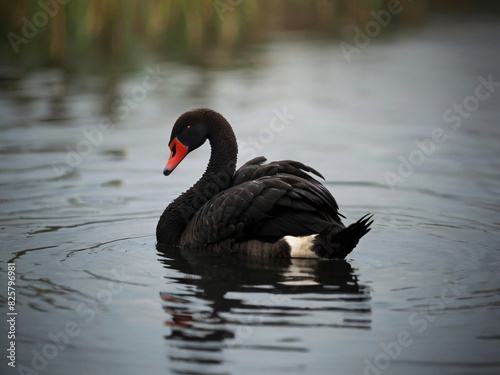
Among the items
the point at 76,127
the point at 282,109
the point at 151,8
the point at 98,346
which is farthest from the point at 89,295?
the point at 151,8

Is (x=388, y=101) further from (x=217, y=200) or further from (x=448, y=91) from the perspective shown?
(x=217, y=200)

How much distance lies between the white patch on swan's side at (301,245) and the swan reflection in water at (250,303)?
0.20 ft

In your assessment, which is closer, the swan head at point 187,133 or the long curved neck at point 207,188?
the long curved neck at point 207,188

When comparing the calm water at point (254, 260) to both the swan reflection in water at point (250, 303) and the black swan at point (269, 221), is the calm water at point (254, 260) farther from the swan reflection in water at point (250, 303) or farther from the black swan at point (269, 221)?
the black swan at point (269, 221)

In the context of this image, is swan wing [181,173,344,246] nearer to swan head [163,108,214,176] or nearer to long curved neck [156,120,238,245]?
long curved neck [156,120,238,245]

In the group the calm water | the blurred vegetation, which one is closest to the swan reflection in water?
the calm water

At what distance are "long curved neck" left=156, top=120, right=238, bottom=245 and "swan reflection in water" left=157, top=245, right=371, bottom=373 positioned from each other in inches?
14.6

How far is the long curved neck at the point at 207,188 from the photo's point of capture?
685 cm

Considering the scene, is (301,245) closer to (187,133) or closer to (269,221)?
(269,221)

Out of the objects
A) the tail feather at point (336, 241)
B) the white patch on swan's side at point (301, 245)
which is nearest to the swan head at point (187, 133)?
the white patch on swan's side at point (301, 245)

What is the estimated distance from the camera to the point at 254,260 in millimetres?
6262

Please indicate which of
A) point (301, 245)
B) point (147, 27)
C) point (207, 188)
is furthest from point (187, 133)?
point (147, 27)

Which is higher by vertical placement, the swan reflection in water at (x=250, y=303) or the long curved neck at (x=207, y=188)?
the long curved neck at (x=207, y=188)

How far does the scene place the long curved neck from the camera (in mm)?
6852
